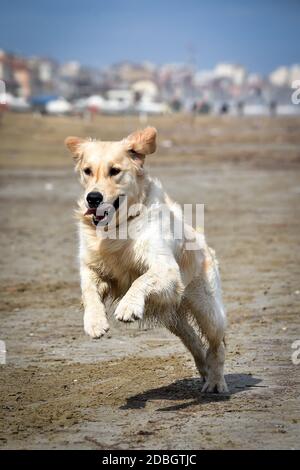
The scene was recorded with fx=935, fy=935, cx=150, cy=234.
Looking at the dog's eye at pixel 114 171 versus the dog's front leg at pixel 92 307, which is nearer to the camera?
the dog's front leg at pixel 92 307

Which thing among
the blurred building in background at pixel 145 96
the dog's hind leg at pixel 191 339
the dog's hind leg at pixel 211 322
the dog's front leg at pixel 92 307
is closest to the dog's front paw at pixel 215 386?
the dog's hind leg at pixel 211 322

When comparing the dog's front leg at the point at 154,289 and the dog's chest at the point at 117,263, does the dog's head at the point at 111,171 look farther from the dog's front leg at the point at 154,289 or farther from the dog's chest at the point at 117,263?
the dog's front leg at the point at 154,289

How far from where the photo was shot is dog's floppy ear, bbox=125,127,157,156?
24.0 feet

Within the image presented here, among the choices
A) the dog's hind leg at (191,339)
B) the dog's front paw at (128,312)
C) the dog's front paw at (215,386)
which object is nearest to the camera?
the dog's front paw at (128,312)

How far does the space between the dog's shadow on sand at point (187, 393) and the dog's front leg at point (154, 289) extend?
723 millimetres

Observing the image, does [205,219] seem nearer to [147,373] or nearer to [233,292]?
[233,292]

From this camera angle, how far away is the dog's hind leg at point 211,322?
7.46m

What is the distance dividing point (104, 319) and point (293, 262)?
7070mm

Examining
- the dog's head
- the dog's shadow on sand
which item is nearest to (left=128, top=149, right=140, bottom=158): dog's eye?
the dog's head

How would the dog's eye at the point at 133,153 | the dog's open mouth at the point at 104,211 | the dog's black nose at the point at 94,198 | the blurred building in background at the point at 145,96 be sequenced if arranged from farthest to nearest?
the blurred building in background at the point at 145,96
the dog's eye at the point at 133,153
the dog's open mouth at the point at 104,211
the dog's black nose at the point at 94,198

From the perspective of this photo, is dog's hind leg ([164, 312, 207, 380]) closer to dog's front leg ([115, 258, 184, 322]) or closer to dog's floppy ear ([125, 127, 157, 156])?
dog's front leg ([115, 258, 184, 322])

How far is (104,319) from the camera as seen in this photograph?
21.7ft

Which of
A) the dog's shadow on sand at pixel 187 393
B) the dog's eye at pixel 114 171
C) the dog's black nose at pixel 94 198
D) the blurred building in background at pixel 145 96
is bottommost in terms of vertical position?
the dog's shadow on sand at pixel 187 393
